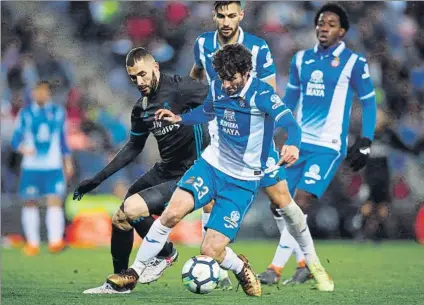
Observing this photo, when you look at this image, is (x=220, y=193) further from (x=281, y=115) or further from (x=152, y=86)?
(x=152, y=86)

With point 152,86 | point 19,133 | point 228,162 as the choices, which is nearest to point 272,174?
point 228,162

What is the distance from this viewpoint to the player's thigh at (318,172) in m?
9.70

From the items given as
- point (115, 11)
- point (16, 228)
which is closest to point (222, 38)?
point (16, 228)

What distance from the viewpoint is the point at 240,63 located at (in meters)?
7.92

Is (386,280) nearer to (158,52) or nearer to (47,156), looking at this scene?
(47,156)

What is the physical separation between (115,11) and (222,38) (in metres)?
9.86

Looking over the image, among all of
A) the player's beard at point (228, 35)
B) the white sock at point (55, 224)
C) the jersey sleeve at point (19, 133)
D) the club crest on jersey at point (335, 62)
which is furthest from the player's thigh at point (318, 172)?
the jersey sleeve at point (19, 133)

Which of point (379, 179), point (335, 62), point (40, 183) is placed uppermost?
point (335, 62)

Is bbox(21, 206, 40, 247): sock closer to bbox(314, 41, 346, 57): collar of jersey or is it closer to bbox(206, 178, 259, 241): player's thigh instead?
bbox(314, 41, 346, 57): collar of jersey

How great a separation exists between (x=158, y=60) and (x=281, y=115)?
10.2 meters

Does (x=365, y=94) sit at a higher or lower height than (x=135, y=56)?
lower

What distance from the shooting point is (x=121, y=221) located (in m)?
8.62

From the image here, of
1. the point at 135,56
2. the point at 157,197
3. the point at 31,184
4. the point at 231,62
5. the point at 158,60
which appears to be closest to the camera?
the point at 231,62

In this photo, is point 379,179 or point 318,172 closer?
point 318,172
